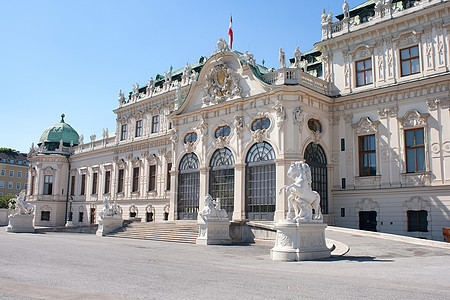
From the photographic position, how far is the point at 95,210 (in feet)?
157

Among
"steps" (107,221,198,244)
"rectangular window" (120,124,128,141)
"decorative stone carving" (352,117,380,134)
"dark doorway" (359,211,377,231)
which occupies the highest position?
"rectangular window" (120,124,128,141)

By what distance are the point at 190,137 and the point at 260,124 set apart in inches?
274

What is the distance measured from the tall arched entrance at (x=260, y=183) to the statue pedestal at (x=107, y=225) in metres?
10.8

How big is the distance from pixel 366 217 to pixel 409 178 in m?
3.54

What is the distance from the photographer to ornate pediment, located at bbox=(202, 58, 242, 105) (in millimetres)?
30475

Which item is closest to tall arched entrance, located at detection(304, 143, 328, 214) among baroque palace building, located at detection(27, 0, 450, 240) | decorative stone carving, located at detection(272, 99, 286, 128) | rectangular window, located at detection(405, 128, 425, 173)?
baroque palace building, located at detection(27, 0, 450, 240)

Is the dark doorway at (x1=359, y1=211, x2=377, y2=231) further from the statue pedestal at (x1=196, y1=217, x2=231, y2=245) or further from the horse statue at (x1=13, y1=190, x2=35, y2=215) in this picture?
the horse statue at (x1=13, y1=190, x2=35, y2=215)

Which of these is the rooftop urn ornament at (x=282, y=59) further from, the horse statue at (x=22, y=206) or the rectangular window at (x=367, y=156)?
the horse statue at (x=22, y=206)

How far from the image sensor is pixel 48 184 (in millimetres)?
53281

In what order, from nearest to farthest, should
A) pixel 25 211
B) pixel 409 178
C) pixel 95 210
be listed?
1. pixel 409 178
2. pixel 25 211
3. pixel 95 210

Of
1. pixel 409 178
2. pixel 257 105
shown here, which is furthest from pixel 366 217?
pixel 257 105

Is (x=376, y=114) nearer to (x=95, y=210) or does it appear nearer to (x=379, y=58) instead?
(x=379, y=58)

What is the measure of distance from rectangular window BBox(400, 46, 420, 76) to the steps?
52.3 ft

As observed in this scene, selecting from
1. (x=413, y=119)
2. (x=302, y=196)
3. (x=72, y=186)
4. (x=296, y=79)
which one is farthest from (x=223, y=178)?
(x=72, y=186)
